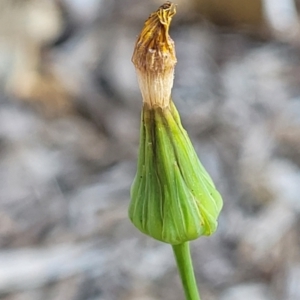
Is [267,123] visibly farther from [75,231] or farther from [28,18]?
[28,18]

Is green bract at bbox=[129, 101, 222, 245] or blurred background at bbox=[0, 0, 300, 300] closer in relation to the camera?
green bract at bbox=[129, 101, 222, 245]

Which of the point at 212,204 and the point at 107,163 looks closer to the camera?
the point at 212,204

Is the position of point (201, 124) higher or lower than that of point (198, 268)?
higher

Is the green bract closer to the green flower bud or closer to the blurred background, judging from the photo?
the green flower bud

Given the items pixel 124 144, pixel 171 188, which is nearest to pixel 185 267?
pixel 171 188

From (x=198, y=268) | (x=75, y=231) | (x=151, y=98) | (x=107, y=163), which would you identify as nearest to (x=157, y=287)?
(x=198, y=268)

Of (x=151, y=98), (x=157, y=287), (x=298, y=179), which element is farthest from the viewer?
(x=298, y=179)

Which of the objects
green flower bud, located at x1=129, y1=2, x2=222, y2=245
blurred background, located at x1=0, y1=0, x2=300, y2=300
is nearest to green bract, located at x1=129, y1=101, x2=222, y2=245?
green flower bud, located at x1=129, y1=2, x2=222, y2=245

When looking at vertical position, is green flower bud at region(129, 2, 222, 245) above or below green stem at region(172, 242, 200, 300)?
above
